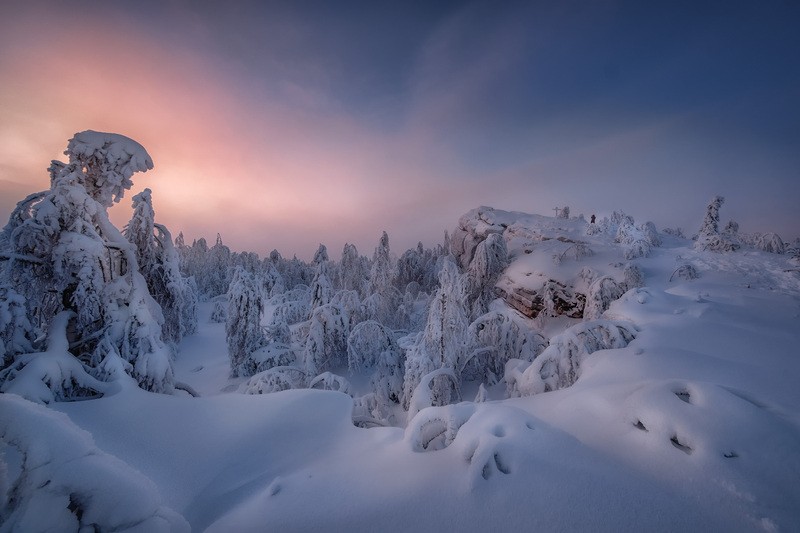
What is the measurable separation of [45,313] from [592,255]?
63.3 ft

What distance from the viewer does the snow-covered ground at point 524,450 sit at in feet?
6.68

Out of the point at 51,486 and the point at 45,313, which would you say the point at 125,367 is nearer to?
the point at 45,313

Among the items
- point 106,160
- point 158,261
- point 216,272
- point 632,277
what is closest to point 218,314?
point 216,272

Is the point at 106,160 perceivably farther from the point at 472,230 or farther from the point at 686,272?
the point at 472,230

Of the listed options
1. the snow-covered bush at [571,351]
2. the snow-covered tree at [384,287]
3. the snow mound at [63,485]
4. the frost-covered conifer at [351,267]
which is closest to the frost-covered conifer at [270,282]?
the frost-covered conifer at [351,267]

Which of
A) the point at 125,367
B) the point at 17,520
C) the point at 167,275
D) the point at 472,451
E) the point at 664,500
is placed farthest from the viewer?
the point at 167,275

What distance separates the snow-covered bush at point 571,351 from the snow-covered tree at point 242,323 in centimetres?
1467

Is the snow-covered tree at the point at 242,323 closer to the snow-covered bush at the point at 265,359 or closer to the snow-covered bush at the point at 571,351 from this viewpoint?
the snow-covered bush at the point at 265,359

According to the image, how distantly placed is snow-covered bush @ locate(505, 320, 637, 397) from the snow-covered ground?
1.13 feet

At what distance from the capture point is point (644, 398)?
9.10 ft

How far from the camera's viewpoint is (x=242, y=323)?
15477mm

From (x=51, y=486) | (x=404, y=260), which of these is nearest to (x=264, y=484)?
(x=51, y=486)

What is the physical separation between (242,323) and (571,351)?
1600 cm

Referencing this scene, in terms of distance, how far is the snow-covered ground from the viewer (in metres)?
2.04
